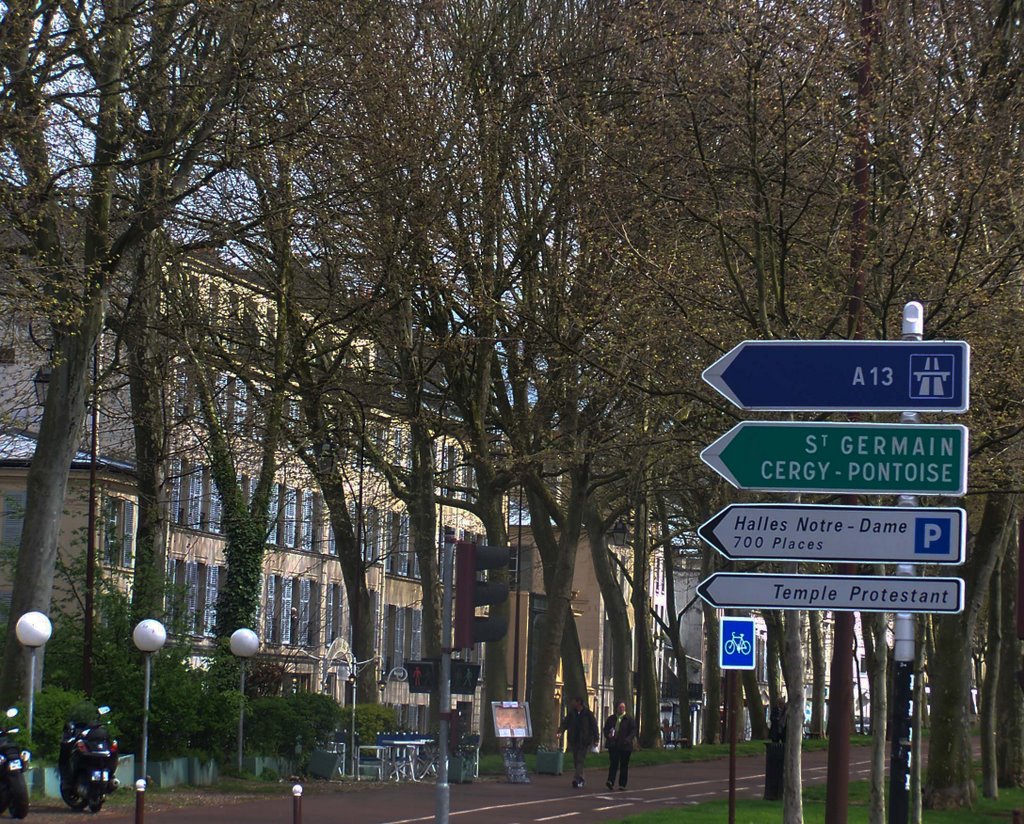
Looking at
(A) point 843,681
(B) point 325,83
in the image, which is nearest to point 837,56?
(B) point 325,83

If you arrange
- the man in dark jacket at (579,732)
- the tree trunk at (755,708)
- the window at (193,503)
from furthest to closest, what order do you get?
the tree trunk at (755,708) → the window at (193,503) → the man in dark jacket at (579,732)

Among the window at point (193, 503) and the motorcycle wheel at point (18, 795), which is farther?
the window at point (193, 503)

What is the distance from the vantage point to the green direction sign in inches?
340

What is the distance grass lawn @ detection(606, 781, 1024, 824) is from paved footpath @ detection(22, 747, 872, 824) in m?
0.78

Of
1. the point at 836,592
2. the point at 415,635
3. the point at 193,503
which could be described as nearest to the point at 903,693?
the point at 836,592

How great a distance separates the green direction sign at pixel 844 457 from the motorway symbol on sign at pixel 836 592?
466mm

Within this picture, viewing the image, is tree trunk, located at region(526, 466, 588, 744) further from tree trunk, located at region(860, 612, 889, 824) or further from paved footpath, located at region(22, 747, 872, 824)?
tree trunk, located at region(860, 612, 889, 824)

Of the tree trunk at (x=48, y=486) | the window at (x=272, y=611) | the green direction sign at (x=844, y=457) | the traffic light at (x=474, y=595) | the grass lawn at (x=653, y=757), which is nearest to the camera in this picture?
the green direction sign at (x=844, y=457)

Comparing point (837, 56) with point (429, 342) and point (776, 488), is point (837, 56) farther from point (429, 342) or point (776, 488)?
point (429, 342)

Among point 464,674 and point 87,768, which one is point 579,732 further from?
point 464,674

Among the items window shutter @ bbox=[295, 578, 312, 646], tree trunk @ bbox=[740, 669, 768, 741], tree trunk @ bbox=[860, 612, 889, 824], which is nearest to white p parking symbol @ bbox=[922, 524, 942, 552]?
A: tree trunk @ bbox=[860, 612, 889, 824]

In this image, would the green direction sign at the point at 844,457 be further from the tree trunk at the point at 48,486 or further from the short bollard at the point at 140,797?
the tree trunk at the point at 48,486

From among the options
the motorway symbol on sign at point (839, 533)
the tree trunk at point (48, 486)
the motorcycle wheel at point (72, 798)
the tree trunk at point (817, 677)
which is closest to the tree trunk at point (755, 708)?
the tree trunk at point (817, 677)

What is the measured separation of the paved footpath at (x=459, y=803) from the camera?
21.0 meters
